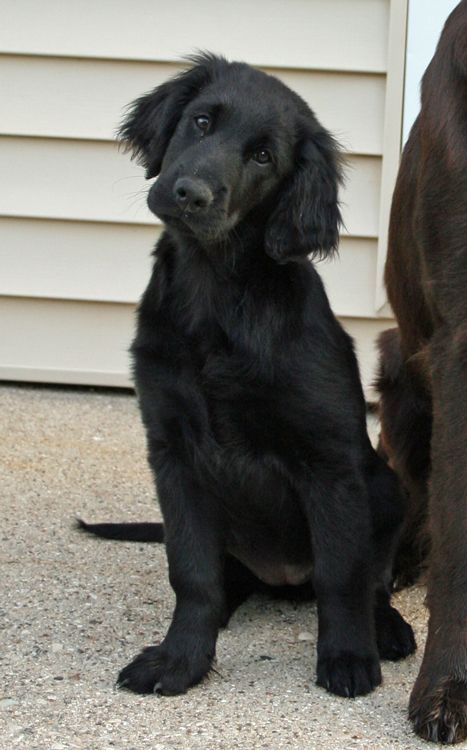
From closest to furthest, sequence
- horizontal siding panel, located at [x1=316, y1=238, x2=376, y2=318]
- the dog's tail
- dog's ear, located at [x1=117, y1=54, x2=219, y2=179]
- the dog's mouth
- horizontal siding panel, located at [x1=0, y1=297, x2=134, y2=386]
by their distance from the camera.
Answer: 1. the dog's mouth
2. dog's ear, located at [x1=117, y1=54, x2=219, y2=179]
3. the dog's tail
4. horizontal siding panel, located at [x1=316, y1=238, x2=376, y2=318]
5. horizontal siding panel, located at [x1=0, y1=297, x2=134, y2=386]

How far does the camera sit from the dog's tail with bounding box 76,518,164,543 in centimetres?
345

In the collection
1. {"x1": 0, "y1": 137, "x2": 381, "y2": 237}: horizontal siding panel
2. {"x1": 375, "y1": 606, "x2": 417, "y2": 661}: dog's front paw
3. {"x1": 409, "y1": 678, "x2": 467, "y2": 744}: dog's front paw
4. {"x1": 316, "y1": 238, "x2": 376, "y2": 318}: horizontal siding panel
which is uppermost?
{"x1": 0, "y1": 137, "x2": 381, "y2": 237}: horizontal siding panel

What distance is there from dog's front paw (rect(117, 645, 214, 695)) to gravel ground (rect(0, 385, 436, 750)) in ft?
0.08

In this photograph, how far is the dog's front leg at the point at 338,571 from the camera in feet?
8.76

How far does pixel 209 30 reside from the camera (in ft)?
15.2

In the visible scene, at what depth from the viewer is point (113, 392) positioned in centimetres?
498

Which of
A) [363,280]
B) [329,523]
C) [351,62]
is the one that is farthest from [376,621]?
[351,62]

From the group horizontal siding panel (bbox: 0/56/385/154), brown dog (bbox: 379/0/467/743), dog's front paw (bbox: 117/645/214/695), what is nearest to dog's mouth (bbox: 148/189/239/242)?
brown dog (bbox: 379/0/467/743)

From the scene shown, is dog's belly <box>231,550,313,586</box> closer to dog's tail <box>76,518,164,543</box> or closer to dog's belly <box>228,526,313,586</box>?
dog's belly <box>228,526,313,586</box>

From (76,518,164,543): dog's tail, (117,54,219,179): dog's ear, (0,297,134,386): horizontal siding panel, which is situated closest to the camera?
(117,54,219,179): dog's ear

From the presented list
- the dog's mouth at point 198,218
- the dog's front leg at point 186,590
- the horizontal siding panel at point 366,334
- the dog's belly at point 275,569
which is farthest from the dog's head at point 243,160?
the horizontal siding panel at point 366,334

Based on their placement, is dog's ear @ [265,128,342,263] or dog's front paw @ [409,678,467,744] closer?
dog's front paw @ [409,678,467,744]

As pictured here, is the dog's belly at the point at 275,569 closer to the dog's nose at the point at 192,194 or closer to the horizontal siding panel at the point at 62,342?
the dog's nose at the point at 192,194

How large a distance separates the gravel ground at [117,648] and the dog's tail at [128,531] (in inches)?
1.1
